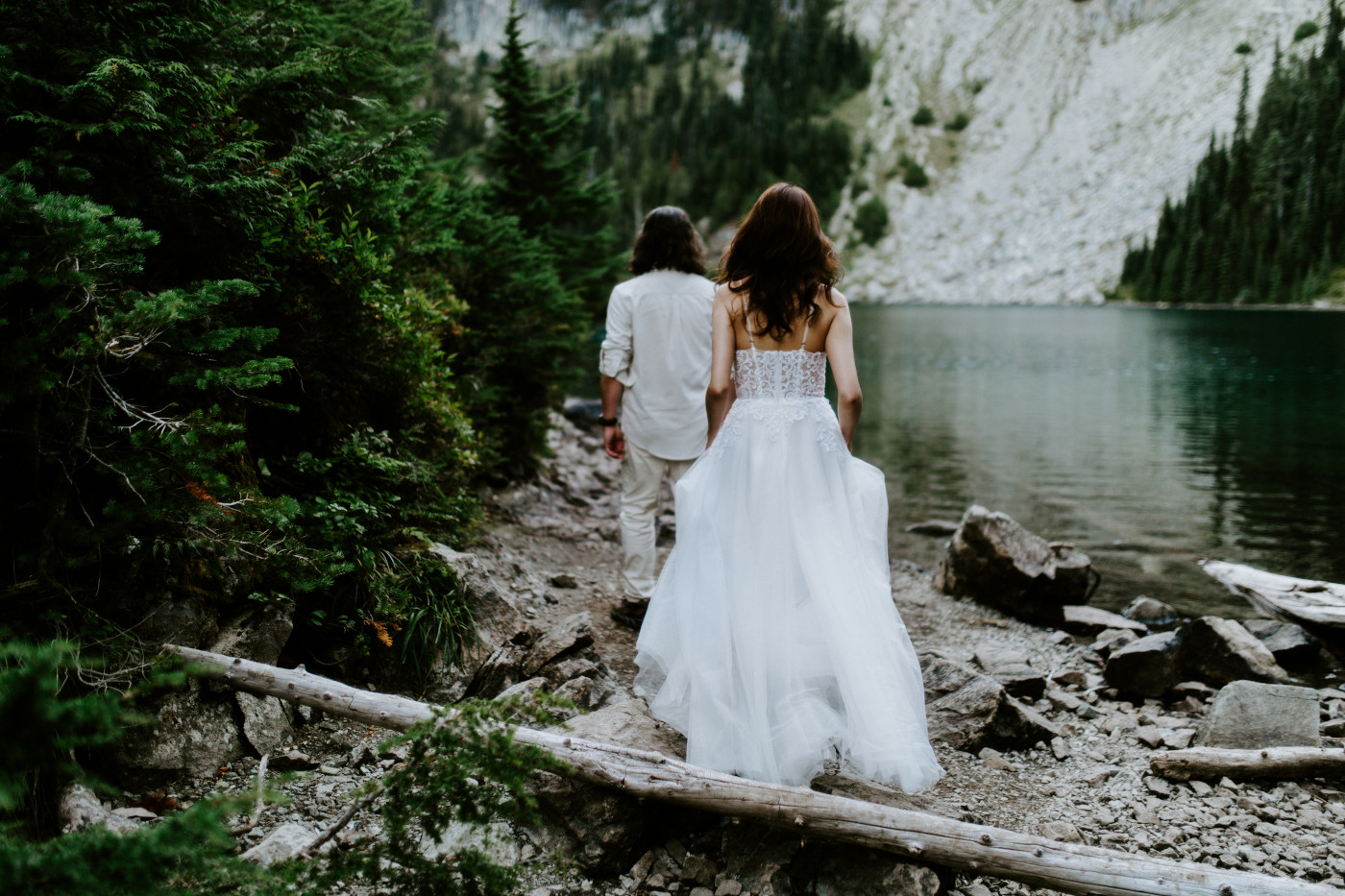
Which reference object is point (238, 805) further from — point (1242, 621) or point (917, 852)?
point (1242, 621)

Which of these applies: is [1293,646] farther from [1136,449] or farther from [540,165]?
[540,165]

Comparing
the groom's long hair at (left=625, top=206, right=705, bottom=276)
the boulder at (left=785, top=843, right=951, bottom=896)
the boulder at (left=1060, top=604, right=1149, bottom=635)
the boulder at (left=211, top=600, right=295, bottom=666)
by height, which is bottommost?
the boulder at (left=1060, top=604, right=1149, bottom=635)

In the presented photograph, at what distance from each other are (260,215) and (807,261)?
312 cm

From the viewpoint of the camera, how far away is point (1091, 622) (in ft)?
25.8

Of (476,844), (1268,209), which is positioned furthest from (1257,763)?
(1268,209)

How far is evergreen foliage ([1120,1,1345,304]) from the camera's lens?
68812 millimetres

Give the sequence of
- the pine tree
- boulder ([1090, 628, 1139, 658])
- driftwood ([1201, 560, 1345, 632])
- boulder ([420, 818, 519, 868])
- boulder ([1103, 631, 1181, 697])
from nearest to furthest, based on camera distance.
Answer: boulder ([420, 818, 519, 868]) → boulder ([1103, 631, 1181, 697]) → driftwood ([1201, 560, 1345, 632]) → boulder ([1090, 628, 1139, 658]) → the pine tree

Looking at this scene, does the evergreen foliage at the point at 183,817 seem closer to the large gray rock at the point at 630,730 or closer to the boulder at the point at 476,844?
the boulder at the point at 476,844

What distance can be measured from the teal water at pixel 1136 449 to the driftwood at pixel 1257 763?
4773 mm

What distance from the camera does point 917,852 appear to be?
2.93 metres

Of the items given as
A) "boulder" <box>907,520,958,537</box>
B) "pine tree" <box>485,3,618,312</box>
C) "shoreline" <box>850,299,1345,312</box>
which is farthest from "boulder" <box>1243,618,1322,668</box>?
"shoreline" <box>850,299,1345,312</box>

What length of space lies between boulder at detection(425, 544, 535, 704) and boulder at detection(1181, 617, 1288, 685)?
5463mm

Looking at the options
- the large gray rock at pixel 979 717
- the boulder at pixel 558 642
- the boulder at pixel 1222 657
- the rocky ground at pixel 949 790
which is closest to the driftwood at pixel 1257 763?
the rocky ground at pixel 949 790

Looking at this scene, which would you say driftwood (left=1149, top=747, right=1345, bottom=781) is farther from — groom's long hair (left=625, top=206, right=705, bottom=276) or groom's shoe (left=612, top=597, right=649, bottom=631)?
groom's long hair (left=625, top=206, right=705, bottom=276)
